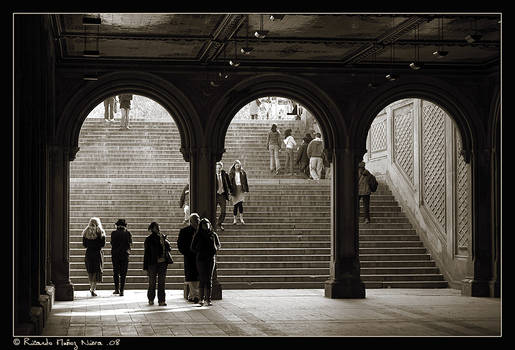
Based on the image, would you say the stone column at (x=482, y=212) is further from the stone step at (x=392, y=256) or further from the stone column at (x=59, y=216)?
the stone column at (x=59, y=216)

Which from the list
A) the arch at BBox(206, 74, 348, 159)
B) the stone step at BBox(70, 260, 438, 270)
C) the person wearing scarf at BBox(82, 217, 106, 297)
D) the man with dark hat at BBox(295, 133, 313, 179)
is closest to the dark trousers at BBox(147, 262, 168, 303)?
the person wearing scarf at BBox(82, 217, 106, 297)

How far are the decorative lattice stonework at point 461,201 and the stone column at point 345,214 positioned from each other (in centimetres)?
257

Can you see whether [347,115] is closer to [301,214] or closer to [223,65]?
[223,65]

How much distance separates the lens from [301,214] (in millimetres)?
24281

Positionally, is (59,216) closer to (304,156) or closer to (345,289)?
(345,289)

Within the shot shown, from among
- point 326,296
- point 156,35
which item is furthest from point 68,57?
point 326,296

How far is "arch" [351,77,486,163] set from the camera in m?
19.9

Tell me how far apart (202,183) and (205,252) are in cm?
283

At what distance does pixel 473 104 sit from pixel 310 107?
10.5ft

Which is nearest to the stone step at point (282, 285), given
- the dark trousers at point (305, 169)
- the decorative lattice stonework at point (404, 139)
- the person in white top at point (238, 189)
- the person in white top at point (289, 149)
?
the person in white top at point (238, 189)

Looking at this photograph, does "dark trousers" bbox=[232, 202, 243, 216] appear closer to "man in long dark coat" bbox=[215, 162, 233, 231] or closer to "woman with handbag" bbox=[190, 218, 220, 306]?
"man in long dark coat" bbox=[215, 162, 233, 231]

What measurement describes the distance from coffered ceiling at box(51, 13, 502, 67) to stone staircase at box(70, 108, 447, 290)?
463 cm

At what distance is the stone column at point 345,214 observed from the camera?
19.7 metres

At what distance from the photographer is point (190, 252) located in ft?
57.0
